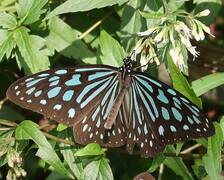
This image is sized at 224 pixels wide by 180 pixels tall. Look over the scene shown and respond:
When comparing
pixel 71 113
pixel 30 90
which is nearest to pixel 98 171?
pixel 71 113

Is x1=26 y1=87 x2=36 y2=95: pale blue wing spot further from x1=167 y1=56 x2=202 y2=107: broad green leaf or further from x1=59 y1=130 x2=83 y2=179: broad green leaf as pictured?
x1=167 y1=56 x2=202 y2=107: broad green leaf

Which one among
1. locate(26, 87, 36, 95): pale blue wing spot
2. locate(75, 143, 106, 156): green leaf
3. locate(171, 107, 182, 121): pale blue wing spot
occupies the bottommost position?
locate(75, 143, 106, 156): green leaf

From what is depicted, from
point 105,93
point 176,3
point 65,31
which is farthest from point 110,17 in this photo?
point 105,93

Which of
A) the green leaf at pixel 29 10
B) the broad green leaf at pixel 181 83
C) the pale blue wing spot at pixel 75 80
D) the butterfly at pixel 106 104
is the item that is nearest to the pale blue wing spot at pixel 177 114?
the butterfly at pixel 106 104

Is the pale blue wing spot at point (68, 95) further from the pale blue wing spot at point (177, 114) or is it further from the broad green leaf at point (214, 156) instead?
the broad green leaf at point (214, 156)

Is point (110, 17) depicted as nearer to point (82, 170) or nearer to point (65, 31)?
point (65, 31)

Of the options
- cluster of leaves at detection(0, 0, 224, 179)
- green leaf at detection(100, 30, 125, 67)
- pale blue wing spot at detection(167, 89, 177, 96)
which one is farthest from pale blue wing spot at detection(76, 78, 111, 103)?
pale blue wing spot at detection(167, 89, 177, 96)
